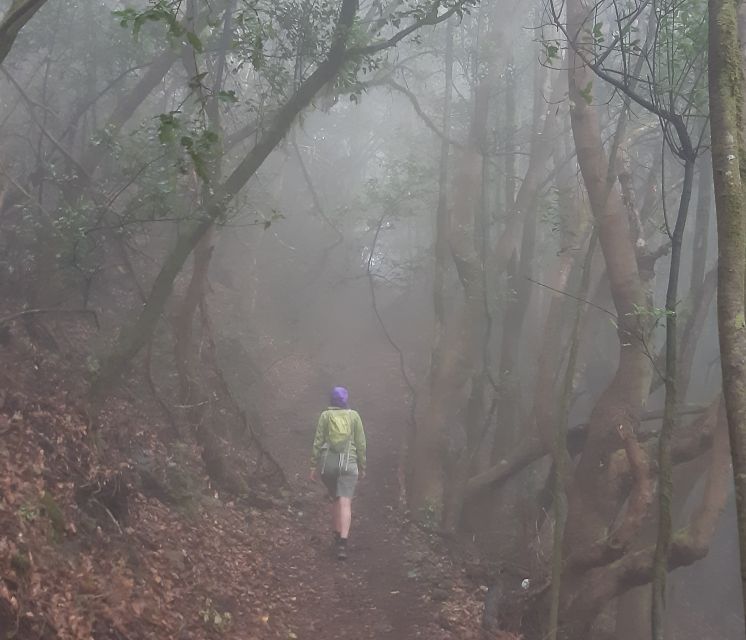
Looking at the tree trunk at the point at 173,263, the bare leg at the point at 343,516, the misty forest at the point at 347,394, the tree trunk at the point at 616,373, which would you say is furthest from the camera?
the bare leg at the point at 343,516

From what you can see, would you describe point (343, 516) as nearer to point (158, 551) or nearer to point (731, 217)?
point (158, 551)

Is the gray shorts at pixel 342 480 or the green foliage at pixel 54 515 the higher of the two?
the gray shorts at pixel 342 480

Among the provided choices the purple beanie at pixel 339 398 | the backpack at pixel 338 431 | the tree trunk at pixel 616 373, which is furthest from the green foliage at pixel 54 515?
the tree trunk at pixel 616 373

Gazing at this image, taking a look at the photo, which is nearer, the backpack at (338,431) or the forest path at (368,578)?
the forest path at (368,578)

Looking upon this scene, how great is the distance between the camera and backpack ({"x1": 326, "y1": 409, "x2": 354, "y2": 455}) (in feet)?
28.2

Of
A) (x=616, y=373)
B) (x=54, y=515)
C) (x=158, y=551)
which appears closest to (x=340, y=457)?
(x=158, y=551)

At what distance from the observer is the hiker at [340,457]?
28.0 ft

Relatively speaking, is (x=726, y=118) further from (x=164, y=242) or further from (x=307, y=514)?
(x=164, y=242)

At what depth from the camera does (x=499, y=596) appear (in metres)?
7.64

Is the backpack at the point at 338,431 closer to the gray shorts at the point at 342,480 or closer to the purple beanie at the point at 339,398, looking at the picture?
the purple beanie at the point at 339,398

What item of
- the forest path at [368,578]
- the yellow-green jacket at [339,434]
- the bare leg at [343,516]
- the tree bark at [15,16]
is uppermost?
the tree bark at [15,16]

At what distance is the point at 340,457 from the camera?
340 inches

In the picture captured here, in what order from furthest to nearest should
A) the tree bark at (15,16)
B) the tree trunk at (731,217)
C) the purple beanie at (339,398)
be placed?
the purple beanie at (339,398) → the tree bark at (15,16) → the tree trunk at (731,217)

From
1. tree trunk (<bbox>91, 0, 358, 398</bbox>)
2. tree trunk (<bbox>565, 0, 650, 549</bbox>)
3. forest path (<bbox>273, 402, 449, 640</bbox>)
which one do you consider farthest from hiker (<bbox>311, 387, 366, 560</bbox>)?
tree trunk (<bbox>565, 0, 650, 549</bbox>)
